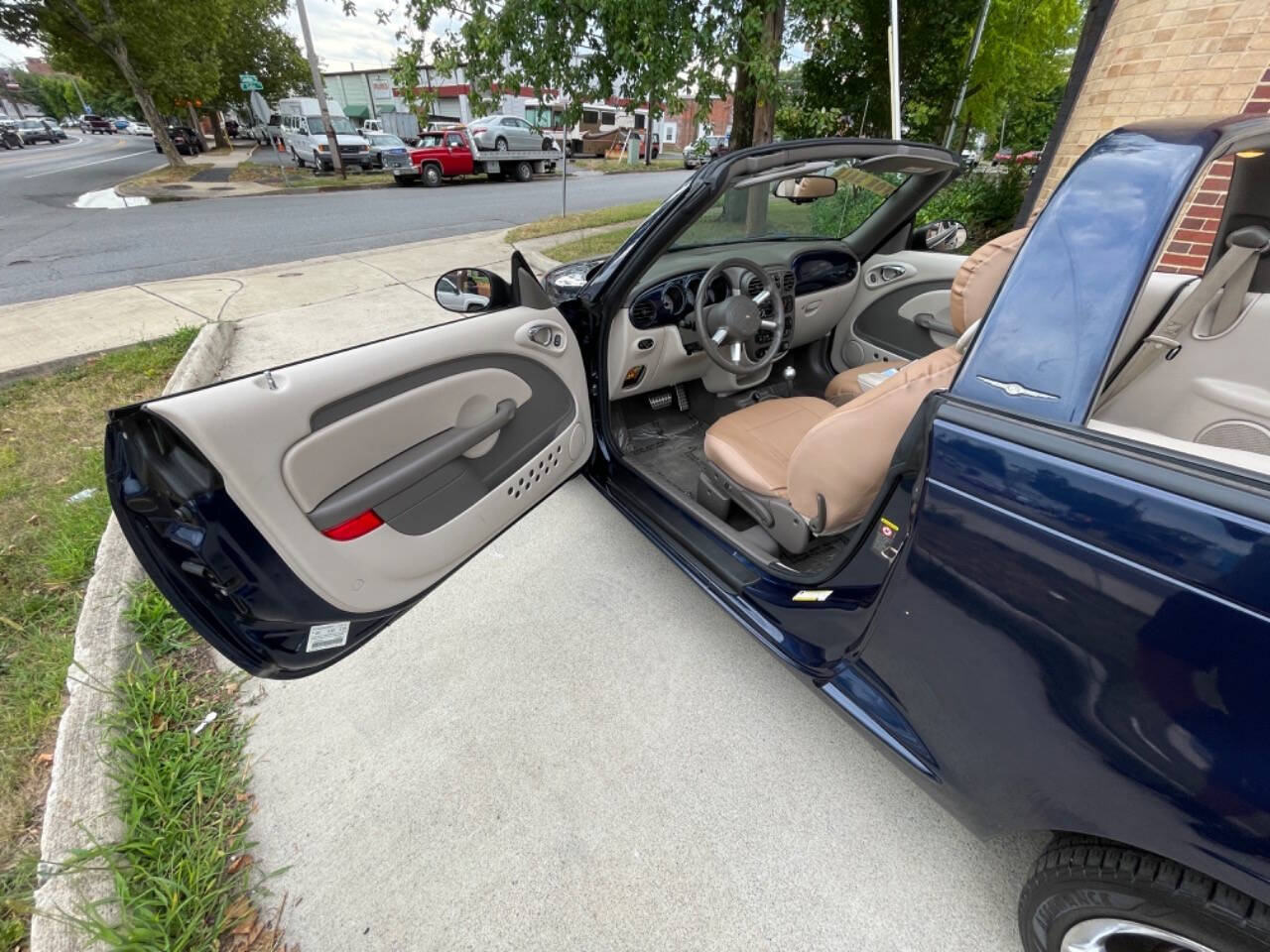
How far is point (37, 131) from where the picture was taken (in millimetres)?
34438

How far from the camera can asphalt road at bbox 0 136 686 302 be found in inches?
274

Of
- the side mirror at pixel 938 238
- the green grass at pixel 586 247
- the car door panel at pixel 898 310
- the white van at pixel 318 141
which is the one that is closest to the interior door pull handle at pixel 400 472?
the car door panel at pixel 898 310

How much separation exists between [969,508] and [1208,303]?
123 centimetres

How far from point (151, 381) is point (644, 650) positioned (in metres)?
3.87

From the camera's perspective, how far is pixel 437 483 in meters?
1.61

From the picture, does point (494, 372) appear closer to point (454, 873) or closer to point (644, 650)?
point (644, 650)

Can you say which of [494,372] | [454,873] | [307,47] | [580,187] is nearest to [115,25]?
[307,47]

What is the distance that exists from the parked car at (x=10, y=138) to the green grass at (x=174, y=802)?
47.5 metres

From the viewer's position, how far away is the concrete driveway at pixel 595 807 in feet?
4.49

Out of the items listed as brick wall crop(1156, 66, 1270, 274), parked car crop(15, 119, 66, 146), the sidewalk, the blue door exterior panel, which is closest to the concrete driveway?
the blue door exterior panel

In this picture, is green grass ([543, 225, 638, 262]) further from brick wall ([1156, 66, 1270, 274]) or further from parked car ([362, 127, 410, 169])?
parked car ([362, 127, 410, 169])

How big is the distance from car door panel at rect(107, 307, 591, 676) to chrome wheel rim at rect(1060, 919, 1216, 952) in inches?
64.8

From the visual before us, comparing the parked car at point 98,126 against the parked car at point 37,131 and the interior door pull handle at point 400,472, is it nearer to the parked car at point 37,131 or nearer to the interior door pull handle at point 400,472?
the parked car at point 37,131

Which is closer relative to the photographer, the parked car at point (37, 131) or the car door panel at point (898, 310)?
the car door panel at point (898, 310)
